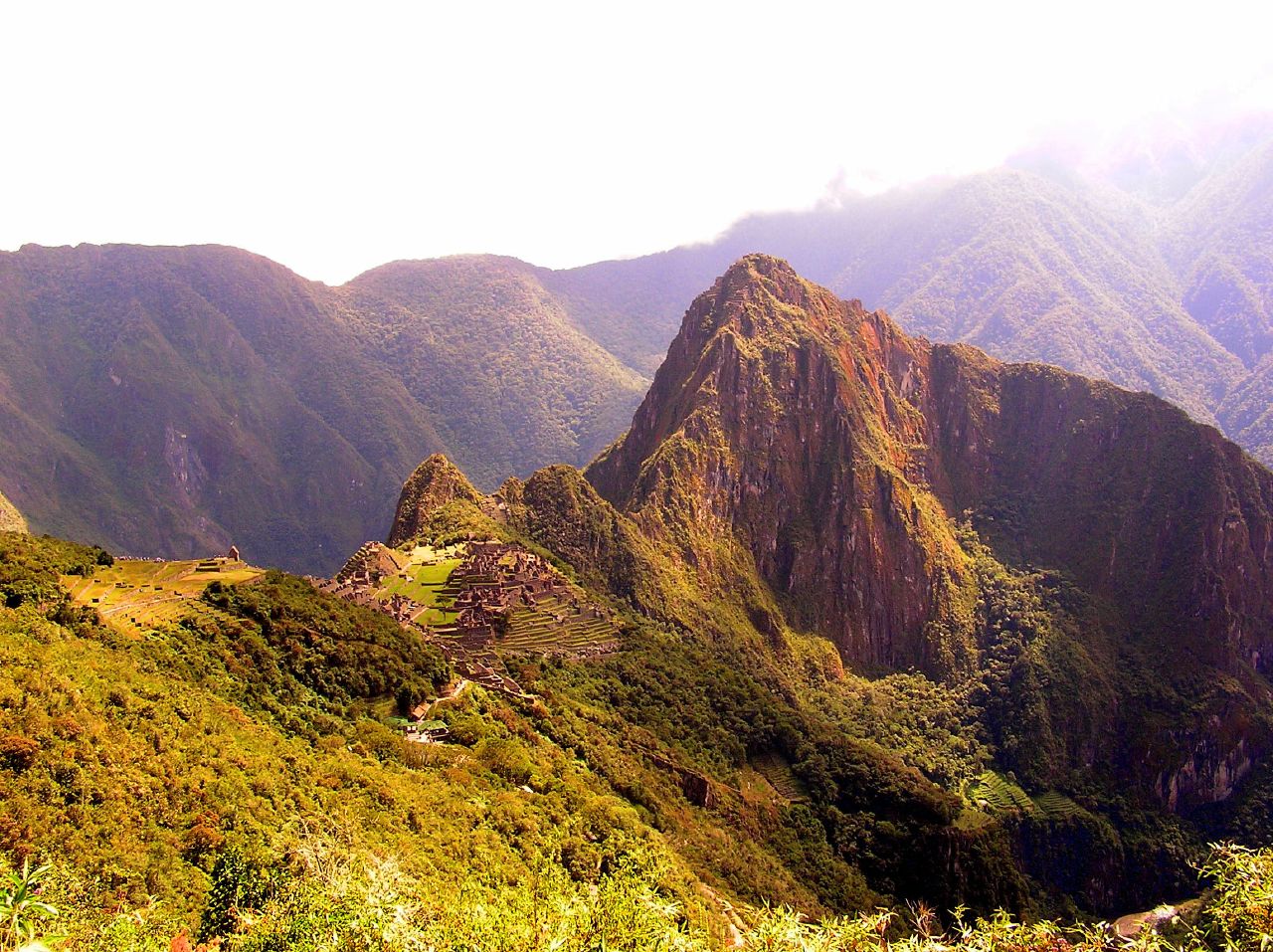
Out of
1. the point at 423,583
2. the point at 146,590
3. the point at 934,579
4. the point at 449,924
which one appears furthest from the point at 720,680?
the point at 449,924

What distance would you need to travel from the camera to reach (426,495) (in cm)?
8106

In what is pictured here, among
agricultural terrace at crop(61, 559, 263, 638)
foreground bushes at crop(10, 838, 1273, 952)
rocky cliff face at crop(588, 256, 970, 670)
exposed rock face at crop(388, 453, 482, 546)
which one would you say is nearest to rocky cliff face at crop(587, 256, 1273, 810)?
rocky cliff face at crop(588, 256, 970, 670)

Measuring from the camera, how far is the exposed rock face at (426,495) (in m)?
79.6

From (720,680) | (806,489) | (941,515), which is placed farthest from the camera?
(941,515)

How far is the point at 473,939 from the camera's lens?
18.4 meters

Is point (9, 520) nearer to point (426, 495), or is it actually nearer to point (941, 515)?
point (426, 495)

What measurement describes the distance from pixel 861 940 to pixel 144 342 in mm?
209251

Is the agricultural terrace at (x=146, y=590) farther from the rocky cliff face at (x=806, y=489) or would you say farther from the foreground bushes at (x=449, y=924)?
the rocky cliff face at (x=806, y=489)

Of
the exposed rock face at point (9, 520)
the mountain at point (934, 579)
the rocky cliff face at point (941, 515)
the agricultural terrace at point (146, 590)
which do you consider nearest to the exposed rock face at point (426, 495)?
the mountain at point (934, 579)

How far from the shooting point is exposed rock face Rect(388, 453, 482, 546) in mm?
79562

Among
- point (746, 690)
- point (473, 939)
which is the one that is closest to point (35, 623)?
point (473, 939)

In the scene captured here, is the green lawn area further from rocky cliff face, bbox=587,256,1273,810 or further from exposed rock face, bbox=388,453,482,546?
rocky cliff face, bbox=587,256,1273,810

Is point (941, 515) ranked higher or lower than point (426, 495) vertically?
lower

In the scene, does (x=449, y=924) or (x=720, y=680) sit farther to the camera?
(x=720, y=680)
